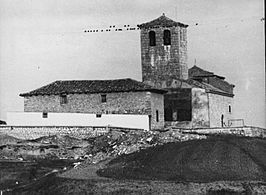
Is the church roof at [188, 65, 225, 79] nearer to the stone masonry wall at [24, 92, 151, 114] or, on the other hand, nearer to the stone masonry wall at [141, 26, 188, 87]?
the stone masonry wall at [141, 26, 188, 87]

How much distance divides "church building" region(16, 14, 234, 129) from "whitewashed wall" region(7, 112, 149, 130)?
2.66 ft

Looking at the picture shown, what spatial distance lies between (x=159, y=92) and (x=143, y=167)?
52.3 ft

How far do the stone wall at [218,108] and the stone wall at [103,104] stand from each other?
3.63 meters

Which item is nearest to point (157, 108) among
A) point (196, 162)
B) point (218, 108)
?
point (218, 108)

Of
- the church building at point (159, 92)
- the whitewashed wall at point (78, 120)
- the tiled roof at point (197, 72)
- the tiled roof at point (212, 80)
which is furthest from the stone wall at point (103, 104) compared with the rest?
the tiled roof at point (197, 72)

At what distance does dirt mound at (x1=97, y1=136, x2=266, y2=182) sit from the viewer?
1083 inches

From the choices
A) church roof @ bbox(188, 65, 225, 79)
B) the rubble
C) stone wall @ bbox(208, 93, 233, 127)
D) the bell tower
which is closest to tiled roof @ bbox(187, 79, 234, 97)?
stone wall @ bbox(208, 93, 233, 127)

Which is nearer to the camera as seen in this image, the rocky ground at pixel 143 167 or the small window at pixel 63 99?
the rocky ground at pixel 143 167

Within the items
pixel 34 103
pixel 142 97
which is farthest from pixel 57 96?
pixel 142 97

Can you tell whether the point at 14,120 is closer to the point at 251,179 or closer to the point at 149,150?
the point at 149,150

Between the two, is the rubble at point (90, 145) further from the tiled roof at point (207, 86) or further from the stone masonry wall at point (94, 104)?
the tiled roof at point (207, 86)

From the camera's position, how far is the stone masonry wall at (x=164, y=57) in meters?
47.2

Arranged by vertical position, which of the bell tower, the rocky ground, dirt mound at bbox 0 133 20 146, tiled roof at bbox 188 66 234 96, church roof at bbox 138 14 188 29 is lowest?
the rocky ground

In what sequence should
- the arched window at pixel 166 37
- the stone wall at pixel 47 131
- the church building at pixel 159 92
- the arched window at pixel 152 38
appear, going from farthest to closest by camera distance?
the arched window at pixel 152 38 < the arched window at pixel 166 37 < the church building at pixel 159 92 < the stone wall at pixel 47 131
